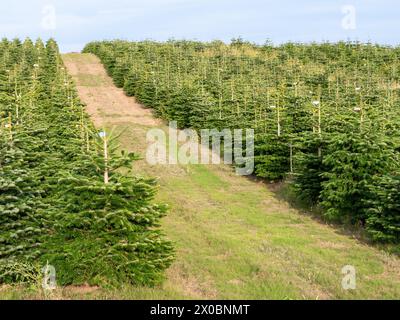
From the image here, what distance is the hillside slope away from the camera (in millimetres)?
8750

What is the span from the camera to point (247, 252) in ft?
35.5

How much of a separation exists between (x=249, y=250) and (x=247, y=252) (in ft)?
0.58

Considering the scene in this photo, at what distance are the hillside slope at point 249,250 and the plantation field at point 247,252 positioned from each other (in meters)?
0.02

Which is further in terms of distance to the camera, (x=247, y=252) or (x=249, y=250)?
(x=249, y=250)

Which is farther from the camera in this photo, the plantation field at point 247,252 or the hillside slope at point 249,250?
the hillside slope at point 249,250

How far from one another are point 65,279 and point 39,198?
6.19 ft

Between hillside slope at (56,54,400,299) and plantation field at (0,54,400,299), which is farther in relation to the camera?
hillside slope at (56,54,400,299)

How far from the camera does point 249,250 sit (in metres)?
11.0

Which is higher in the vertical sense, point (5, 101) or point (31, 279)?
point (5, 101)

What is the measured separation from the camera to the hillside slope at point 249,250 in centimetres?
875

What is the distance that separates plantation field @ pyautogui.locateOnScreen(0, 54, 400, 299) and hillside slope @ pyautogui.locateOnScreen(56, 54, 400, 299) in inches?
0.7

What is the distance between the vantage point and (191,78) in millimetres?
31672
